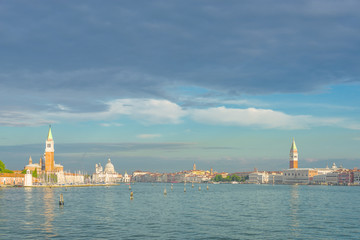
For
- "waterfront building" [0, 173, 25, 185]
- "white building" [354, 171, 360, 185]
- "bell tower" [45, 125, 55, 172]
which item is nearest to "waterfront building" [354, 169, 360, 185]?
"white building" [354, 171, 360, 185]

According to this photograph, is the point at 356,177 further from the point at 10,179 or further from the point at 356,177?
the point at 10,179

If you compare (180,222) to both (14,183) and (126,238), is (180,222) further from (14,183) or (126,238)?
Answer: (14,183)

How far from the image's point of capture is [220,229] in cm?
3319

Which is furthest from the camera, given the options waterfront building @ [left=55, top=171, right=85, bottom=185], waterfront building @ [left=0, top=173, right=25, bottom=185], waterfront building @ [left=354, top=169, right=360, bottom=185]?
waterfront building @ [left=354, top=169, right=360, bottom=185]

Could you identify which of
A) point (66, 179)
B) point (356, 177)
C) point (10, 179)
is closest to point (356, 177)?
point (356, 177)

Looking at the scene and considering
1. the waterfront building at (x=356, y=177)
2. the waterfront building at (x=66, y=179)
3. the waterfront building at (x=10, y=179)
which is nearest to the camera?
the waterfront building at (x=10, y=179)

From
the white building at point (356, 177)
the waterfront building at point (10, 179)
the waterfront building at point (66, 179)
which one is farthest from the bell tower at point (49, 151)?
the white building at point (356, 177)

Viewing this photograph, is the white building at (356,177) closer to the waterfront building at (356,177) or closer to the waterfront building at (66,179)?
the waterfront building at (356,177)

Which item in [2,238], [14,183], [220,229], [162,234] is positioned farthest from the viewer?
[14,183]

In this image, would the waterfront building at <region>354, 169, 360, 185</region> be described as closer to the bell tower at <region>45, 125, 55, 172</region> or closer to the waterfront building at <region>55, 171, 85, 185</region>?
the waterfront building at <region>55, 171, 85, 185</region>

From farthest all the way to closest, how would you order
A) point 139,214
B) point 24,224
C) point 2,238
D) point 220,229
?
point 139,214 < point 24,224 < point 220,229 < point 2,238

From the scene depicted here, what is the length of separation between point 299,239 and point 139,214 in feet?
62.1

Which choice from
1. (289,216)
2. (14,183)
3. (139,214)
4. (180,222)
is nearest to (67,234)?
(180,222)

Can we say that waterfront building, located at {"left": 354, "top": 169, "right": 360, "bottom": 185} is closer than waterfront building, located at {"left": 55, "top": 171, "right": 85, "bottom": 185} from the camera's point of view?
No
